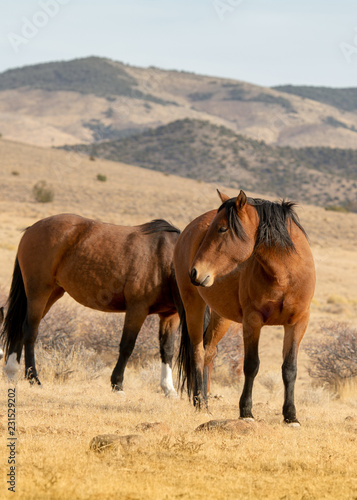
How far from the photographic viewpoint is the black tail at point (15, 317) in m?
9.44

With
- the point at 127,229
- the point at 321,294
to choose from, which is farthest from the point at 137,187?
the point at 127,229

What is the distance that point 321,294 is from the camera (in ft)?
82.8

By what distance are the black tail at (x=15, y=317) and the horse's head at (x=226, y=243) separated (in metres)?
A: 4.38

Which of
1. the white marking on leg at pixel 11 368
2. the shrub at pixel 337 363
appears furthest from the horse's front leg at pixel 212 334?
the shrub at pixel 337 363

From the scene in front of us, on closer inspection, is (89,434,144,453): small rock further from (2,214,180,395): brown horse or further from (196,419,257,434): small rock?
(2,214,180,395): brown horse

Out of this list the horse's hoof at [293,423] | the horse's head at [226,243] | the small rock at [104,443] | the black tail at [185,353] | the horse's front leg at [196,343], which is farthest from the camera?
the black tail at [185,353]

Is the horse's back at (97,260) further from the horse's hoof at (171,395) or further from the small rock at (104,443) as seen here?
the small rock at (104,443)

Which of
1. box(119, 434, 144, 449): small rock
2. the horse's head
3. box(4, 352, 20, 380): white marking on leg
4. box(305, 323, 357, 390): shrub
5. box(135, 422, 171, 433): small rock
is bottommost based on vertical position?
box(305, 323, 357, 390): shrub

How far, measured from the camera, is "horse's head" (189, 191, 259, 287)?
5.86 m

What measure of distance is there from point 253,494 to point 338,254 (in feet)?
104

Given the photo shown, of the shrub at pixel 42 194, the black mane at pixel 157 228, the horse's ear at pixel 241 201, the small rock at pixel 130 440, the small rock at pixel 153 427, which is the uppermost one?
the horse's ear at pixel 241 201

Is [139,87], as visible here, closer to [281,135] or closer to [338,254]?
[281,135]

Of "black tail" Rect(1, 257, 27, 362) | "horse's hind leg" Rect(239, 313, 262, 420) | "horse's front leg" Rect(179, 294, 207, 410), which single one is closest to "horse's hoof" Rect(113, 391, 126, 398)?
"horse's front leg" Rect(179, 294, 207, 410)

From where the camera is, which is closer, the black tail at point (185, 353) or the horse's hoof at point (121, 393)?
the black tail at point (185, 353)
